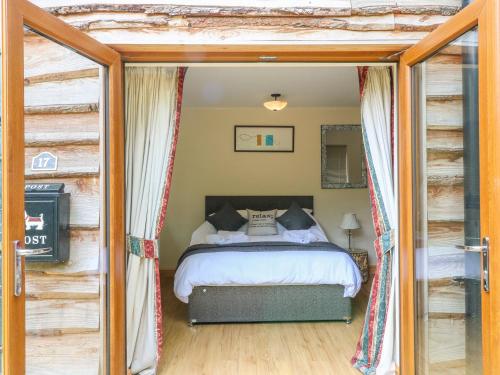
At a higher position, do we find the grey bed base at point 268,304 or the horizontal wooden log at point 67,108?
the horizontal wooden log at point 67,108

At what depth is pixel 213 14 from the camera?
7.39 ft

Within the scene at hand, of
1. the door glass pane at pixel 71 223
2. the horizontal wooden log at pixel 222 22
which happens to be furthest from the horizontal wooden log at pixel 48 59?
the horizontal wooden log at pixel 222 22

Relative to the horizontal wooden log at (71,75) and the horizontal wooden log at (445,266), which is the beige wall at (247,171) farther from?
the horizontal wooden log at (445,266)

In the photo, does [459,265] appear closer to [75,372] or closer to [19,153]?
[19,153]

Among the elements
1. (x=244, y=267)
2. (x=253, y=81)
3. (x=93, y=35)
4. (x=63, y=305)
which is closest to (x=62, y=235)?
(x=63, y=305)

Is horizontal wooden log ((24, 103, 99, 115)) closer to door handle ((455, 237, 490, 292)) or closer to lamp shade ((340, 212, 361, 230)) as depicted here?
door handle ((455, 237, 490, 292))

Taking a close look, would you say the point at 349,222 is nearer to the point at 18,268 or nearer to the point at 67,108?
the point at 67,108

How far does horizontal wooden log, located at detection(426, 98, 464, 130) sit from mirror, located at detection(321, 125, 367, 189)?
3.80m

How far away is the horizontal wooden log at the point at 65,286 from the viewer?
215 cm

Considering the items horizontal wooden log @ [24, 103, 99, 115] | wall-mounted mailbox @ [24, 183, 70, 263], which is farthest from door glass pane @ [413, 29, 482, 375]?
wall-mounted mailbox @ [24, 183, 70, 263]

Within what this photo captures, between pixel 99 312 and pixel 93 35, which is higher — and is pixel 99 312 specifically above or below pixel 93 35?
below

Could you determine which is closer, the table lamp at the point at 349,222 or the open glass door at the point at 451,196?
the open glass door at the point at 451,196

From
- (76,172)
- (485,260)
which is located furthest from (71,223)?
(485,260)

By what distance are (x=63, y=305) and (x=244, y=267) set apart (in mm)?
1819
